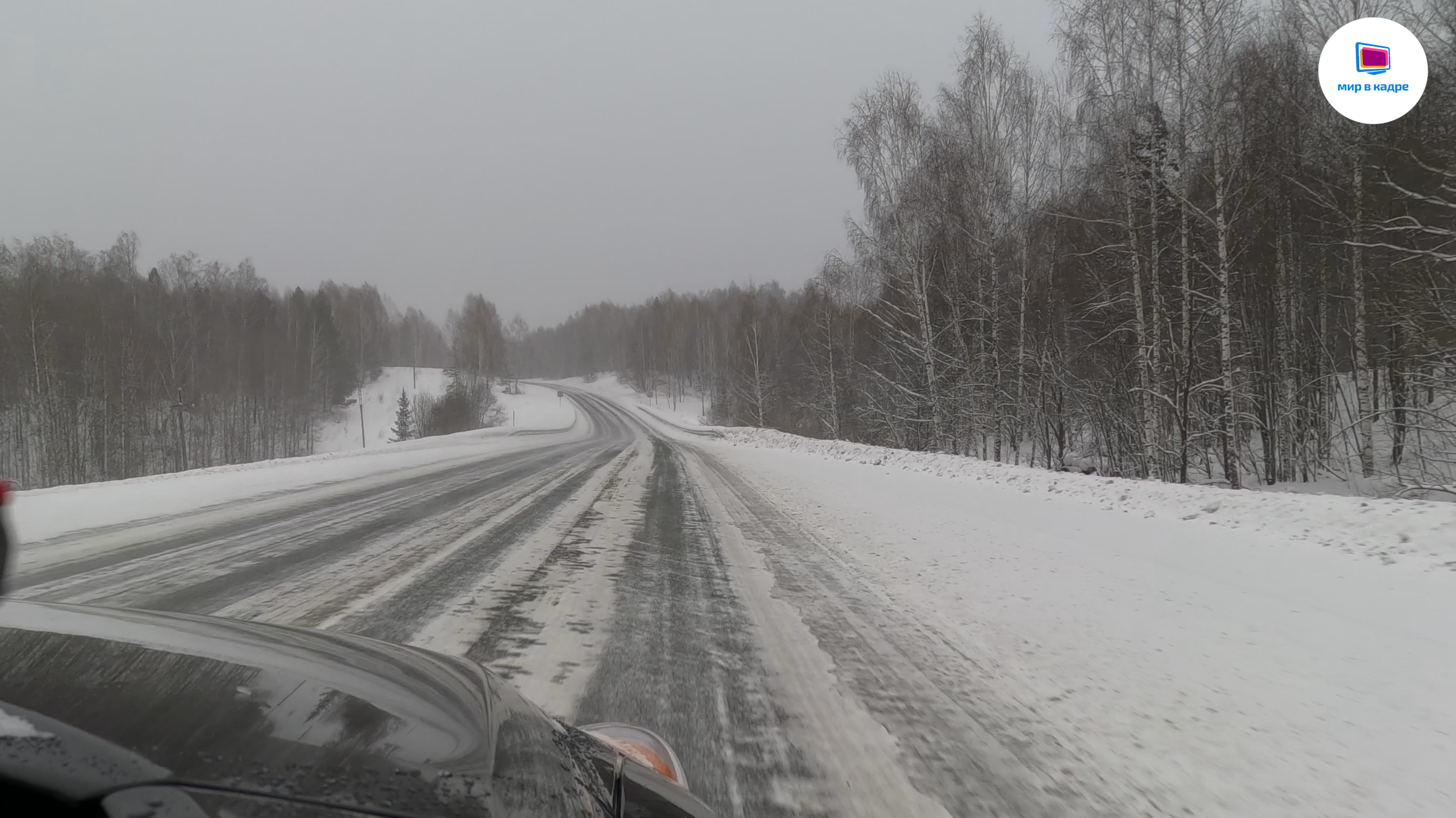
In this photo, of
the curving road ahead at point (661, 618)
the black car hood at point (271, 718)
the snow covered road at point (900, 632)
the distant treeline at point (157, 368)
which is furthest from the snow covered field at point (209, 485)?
the distant treeline at point (157, 368)

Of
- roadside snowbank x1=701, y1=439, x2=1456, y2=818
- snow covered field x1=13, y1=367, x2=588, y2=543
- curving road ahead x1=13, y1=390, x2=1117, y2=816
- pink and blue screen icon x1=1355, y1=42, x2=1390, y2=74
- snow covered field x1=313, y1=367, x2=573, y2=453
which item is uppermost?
pink and blue screen icon x1=1355, y1=42, x2=1390, y2=74

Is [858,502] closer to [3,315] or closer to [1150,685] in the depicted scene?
[1150,685]

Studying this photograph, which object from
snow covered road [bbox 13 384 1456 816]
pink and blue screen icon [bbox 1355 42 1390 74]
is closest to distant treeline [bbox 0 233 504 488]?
snow covered road [bbox 13 384 1456 816]

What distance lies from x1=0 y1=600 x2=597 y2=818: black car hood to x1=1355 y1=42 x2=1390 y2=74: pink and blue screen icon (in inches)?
694

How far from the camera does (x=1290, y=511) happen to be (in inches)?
261

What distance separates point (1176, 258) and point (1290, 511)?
36.5 feet

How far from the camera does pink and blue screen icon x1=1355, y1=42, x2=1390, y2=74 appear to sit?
11.6 metres

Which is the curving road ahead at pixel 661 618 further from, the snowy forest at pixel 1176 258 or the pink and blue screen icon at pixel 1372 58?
the pink and blue screen icon at pixel 1372 58

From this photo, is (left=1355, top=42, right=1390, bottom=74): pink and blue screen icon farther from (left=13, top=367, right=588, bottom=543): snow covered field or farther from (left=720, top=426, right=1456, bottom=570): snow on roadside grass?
(left=13, top=367, right=588, bottom=543): snow covered field

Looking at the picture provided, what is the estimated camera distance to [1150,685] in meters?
3.21

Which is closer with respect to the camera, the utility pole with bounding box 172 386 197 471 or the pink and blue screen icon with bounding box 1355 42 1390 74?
the pink and blue screen icon with bounding box 1355 42 1390 74

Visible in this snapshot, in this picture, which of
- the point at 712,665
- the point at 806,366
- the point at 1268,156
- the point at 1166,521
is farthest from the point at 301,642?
the point at 806,366

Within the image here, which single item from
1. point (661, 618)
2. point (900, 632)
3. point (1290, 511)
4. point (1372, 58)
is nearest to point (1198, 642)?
point (900, 632)

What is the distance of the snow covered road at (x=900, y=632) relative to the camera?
2.40 m
